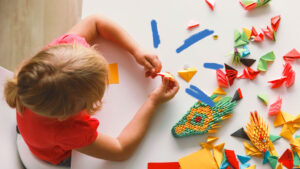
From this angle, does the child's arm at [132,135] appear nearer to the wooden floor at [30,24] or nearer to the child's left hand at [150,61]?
the child's left hand at [150,61]

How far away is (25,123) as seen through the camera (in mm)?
691

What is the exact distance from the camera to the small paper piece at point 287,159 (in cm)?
75

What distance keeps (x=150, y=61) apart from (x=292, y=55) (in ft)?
1.28

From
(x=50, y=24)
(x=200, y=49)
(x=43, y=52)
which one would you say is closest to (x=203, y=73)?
(x=200, y=49)

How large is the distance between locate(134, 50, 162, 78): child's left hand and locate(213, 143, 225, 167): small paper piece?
0.26 meters

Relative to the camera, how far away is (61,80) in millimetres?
548

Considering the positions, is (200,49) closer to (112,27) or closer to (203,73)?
(203,73)

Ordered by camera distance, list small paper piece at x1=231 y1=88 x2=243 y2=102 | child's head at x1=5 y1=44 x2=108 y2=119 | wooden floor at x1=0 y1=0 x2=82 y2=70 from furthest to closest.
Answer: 1. wooden floor at x1=0 y1=0 x2=82 y2=70
2. small paper piece at x1=231 y1=88 x2=243 y2=102
3. child's head at x1=5 y1=44 x2=108 y2=119

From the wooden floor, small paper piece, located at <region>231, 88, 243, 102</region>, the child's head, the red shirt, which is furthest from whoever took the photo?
the wooden floor

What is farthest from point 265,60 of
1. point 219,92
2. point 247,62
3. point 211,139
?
point 211,139

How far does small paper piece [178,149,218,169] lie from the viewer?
745 mm

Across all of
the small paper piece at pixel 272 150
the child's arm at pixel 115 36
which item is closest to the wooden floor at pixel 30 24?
the child's arm at pixel 115 36

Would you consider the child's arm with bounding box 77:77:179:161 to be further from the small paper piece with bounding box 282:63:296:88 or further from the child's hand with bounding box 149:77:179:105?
the small paper piece with bounding box 282:63:296:88

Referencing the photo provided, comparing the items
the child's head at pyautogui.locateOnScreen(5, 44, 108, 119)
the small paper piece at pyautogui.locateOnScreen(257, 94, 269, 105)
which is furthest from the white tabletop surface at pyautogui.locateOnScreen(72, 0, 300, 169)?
the child's head at pyautogui.locateOnScreen(5, 44, 108, 119)
